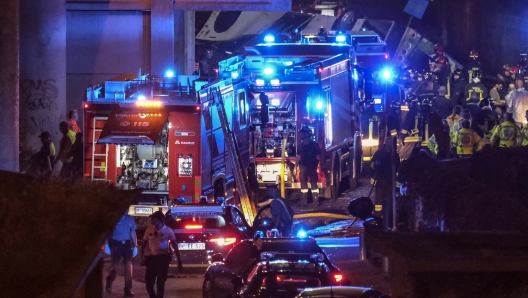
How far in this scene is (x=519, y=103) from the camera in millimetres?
20578

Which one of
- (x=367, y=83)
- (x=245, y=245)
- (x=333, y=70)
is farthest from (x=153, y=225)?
(x=367, y=83)

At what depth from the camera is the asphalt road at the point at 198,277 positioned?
1280cm

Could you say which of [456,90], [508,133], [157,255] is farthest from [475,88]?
[157,255]

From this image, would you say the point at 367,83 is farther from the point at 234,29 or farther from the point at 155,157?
the point at 234,29

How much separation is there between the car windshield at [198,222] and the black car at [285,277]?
4.26 m

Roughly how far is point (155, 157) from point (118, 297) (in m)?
5.13

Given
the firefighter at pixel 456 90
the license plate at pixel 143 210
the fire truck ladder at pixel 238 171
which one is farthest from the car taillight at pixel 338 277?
the firefighter at pixel 456 90

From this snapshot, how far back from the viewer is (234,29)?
37.2m

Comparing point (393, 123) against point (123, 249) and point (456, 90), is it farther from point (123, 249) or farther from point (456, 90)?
point (123, 249)

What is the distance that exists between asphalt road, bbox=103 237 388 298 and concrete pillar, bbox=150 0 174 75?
861cm

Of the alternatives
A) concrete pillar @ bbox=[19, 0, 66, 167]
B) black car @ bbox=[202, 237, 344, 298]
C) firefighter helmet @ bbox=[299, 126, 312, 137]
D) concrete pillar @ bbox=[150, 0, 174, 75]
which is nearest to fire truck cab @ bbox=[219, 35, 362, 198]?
firefighter helmet @ bbox=[299, 126, 312, 137]

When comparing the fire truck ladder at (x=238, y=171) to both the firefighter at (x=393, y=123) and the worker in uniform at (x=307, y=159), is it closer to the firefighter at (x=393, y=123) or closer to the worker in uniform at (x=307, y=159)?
the worker in uniform at (x=307, y=159)

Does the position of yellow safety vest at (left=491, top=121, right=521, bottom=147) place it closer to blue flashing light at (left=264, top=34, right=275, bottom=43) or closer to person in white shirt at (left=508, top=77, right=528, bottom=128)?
person in white shirt at (left=508, top=77, right=528, bottom=128)

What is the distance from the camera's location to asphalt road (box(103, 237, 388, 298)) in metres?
12.8
